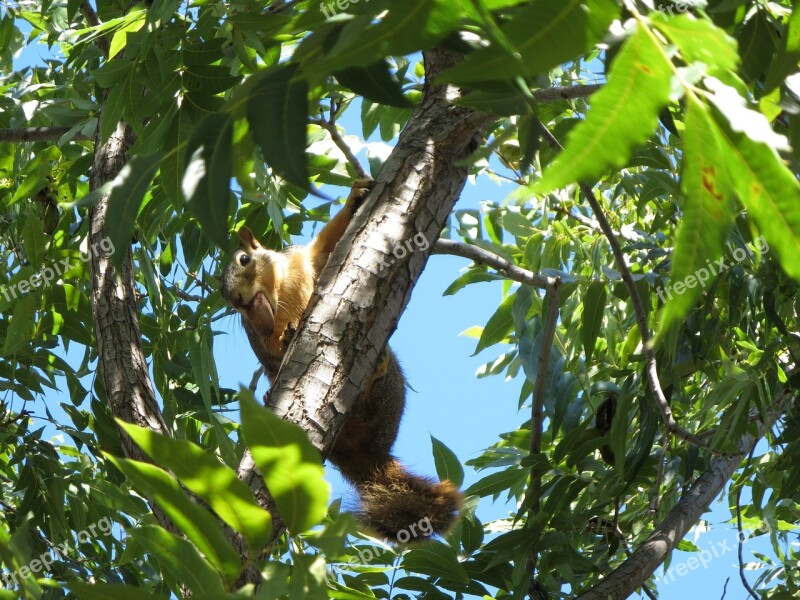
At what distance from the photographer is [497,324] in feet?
9.75

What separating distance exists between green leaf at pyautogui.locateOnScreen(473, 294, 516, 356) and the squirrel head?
74cm

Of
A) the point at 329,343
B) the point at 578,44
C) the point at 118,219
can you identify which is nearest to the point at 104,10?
the point at 329,343

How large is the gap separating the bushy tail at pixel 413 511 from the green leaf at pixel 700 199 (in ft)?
6.66

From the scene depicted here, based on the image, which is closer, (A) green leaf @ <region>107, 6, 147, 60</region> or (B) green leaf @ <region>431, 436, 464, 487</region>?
(A) green leaf @ <region>107, 6, 147, 60</region>

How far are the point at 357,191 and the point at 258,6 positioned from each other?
0.54m

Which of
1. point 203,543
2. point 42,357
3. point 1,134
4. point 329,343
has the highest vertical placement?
point 1,134

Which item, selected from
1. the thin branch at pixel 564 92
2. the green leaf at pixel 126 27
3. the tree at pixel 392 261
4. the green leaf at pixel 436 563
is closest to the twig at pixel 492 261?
the tree at pixel 392 261

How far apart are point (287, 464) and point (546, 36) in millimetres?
437

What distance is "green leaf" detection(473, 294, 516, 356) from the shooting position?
2.96 m

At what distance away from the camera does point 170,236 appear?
9.20 feet

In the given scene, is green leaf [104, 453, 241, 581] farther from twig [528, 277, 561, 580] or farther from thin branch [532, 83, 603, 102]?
twig [528, 277, 561, 580]

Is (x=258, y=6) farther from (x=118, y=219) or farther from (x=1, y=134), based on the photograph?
(x=118, y=219)
